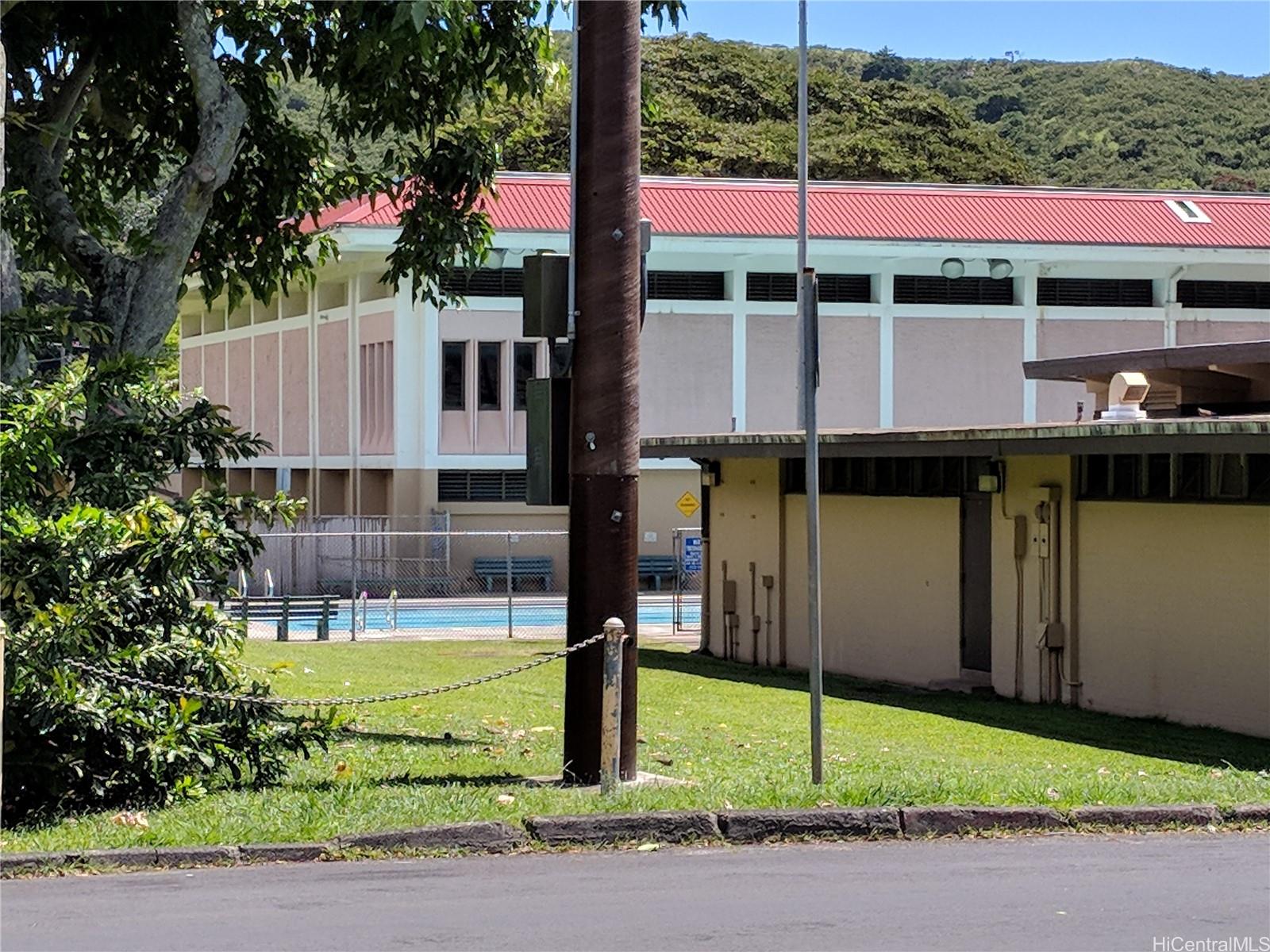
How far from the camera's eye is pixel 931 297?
154 ft

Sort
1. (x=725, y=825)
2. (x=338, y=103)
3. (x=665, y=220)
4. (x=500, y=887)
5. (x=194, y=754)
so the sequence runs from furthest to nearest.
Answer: (x=665, y=220), (x=338, y=103), (x=194, y=754), (x=725, y=825), (x=500, y=887)

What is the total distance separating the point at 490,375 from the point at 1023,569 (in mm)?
25879

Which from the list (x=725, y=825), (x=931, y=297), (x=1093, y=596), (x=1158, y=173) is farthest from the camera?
(x=1158, y=173)

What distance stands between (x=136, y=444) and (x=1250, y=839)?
6.75m

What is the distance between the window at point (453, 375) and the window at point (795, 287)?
24.6 ft

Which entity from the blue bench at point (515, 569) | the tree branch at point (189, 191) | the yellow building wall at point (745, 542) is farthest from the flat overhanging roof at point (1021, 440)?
the blue bench at point (515, 569)

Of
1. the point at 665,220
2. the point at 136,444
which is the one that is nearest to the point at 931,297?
the point at 665,220

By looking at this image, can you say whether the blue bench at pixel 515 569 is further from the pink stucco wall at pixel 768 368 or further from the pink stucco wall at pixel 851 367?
the pink stucco wall at pixel 851 367

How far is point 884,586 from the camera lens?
23.4m

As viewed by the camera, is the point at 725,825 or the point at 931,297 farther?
the point at 931,297

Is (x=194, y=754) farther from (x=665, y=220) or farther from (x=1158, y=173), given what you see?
(x=1158, y=173)

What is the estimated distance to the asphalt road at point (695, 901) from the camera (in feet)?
22.8

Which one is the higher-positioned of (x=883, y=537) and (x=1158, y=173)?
(x=1158, y=173)

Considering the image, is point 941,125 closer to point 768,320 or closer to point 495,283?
point 768,320
